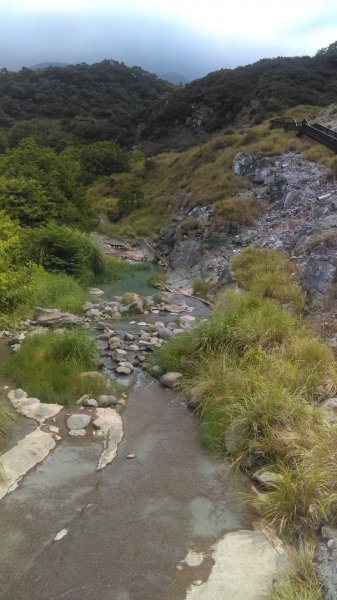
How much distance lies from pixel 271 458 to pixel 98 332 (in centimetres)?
757

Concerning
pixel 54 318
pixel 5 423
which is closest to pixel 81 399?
pixel 5 423

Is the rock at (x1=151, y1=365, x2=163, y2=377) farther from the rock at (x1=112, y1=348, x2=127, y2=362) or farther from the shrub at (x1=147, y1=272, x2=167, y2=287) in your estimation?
the shrub at (x1=147, y1=272, x2=167, y2=287)

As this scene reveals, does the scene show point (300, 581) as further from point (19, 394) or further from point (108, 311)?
point (108, 311)

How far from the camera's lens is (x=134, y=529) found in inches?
Answer: 249

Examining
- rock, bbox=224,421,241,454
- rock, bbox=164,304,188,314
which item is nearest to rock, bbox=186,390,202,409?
rock, bbox=224,421,241,454

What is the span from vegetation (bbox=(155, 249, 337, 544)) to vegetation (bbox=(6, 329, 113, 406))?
179cm

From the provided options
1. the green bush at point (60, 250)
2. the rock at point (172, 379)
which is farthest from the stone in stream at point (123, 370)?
the green bush at point (60, 250)

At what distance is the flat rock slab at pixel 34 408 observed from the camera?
9023 millimetres

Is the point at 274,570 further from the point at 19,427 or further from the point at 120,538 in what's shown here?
the point at 19,427

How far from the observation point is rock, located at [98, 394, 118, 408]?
9.66 m

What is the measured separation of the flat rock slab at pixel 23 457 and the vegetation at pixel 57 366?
1.29 m

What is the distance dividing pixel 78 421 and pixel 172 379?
249 centimetres

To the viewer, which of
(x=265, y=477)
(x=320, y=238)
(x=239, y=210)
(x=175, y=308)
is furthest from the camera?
(x=239, y=210)

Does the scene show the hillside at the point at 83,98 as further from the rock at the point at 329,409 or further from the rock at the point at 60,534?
the rock at the point at 60,534
